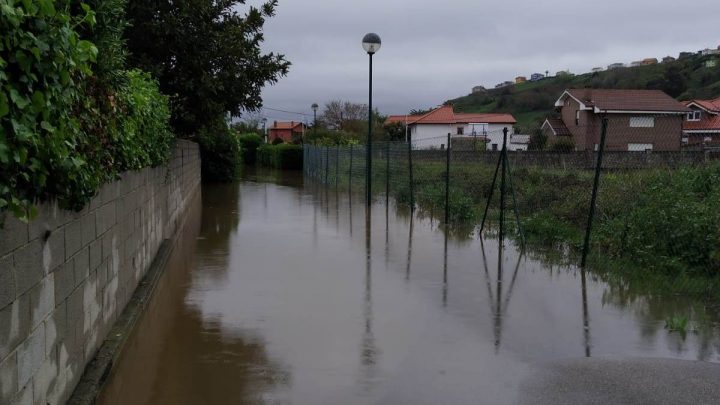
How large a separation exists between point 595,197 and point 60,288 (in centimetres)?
672

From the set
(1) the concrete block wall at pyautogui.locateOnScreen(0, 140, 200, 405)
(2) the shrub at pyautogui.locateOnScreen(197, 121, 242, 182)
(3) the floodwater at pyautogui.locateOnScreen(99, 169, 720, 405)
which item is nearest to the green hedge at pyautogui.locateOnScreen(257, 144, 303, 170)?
(2) the shrub at pyautogui.locateOnScreen(197, 121, 242, 182)

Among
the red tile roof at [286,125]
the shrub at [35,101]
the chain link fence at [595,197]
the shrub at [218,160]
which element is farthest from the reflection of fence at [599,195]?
the red tile roof at [286,125]

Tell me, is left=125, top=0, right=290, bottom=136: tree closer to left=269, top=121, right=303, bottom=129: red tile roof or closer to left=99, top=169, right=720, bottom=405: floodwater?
left=99, top=169, right=720, bottom=405: floodwater

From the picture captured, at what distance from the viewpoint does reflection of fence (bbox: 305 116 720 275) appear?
816 cm

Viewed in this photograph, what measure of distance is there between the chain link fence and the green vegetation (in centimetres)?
584

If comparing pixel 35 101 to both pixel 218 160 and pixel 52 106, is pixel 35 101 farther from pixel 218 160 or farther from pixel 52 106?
pixel 218 160

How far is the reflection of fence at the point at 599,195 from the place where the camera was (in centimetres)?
816

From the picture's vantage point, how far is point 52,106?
122 inches

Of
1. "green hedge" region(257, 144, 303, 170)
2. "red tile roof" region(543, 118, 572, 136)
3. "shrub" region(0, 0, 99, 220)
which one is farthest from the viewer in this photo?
"red tile roof" region(543, 118, 572, 136)

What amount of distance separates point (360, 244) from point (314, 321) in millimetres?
4855

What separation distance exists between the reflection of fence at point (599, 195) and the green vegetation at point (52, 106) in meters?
6.03

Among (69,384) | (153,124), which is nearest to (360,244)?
(153,124)

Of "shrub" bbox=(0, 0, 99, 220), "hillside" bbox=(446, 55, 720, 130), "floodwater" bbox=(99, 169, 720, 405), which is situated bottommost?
"floodwater" bbox=(99, 169, 720, 405)

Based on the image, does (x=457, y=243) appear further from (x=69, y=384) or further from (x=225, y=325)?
(x=69, y=384)
